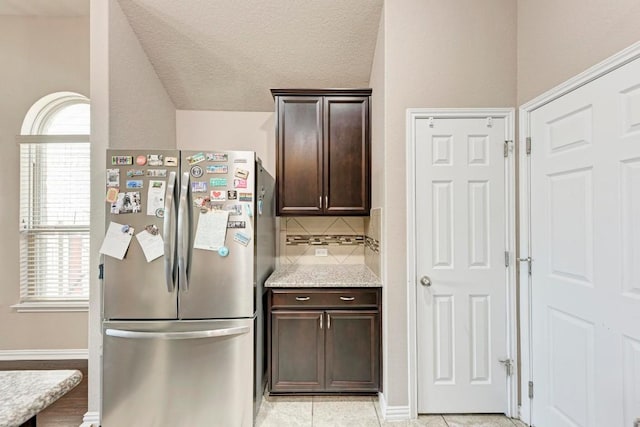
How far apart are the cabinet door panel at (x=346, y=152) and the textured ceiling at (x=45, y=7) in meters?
2.38

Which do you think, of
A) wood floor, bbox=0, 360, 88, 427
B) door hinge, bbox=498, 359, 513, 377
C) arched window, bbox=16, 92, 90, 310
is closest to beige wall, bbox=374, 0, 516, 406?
door hinge, bbox=498, 359, 513, 377

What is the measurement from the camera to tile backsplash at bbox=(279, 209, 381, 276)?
3.15 metres

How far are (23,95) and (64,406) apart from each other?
109 inches

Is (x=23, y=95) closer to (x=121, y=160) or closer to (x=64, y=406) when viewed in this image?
(x=121, y=160)

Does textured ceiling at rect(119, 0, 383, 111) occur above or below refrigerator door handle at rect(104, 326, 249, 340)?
above

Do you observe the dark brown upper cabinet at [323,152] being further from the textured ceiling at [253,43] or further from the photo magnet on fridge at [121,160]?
the photo magnet on fridge at [121,160]

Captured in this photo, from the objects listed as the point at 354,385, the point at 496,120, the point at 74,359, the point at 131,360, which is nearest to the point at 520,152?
the point at 496,120

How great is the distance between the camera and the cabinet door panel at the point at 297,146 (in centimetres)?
274

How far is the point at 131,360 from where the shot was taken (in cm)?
185

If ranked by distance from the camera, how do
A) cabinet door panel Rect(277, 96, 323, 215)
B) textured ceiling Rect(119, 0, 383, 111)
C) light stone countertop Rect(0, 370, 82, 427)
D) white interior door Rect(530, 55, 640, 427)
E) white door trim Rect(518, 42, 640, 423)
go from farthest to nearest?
1. cabinet door panel Rect(277, 96, 323, 215)
2. textured ceiling Rect(119, 0, 383, 111)
3. white door trim Rect(518, 42, 640, 423)
4. white interior door Rect(530, 55, 640, 427)
5. light stone countertop Rect(0, 370, 82, 427)

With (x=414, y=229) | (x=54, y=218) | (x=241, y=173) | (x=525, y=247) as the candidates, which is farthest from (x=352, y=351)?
(x=54, y=218)

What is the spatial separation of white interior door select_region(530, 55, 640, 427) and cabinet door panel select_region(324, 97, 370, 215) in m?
1.28

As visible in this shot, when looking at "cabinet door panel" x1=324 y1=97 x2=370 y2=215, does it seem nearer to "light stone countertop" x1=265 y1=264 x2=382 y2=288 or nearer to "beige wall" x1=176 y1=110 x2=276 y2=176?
"light stone countertop" x1=265 y1=264 x2=382 y2=288

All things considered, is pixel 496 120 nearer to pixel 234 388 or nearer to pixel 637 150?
pixel 637 150
